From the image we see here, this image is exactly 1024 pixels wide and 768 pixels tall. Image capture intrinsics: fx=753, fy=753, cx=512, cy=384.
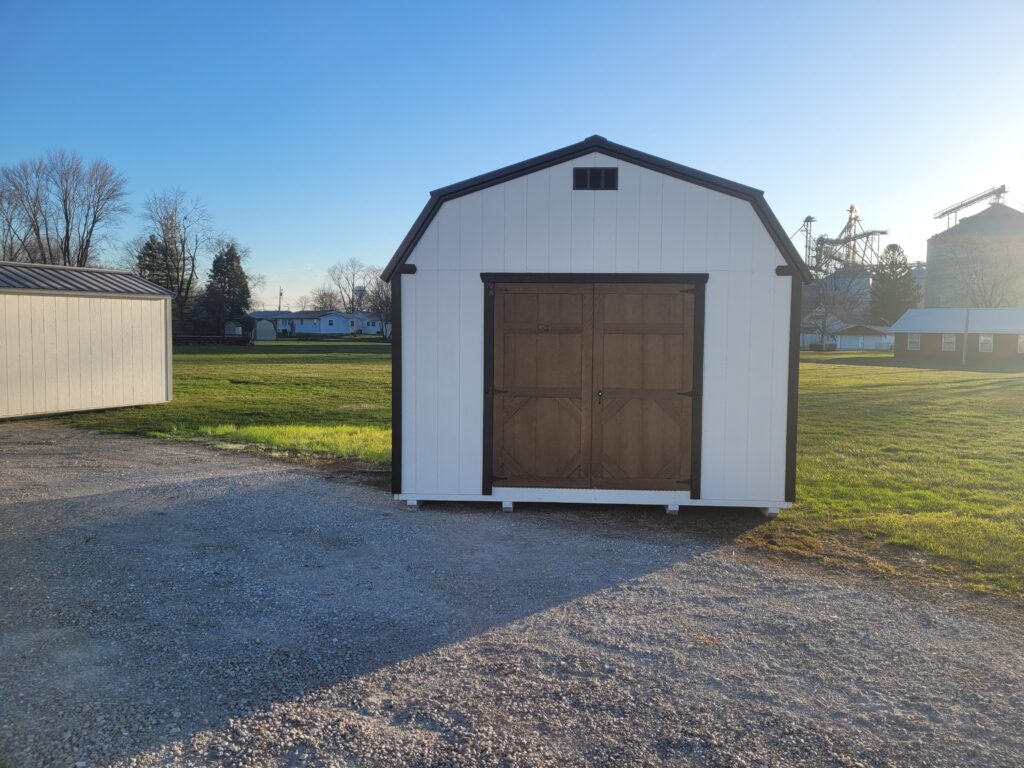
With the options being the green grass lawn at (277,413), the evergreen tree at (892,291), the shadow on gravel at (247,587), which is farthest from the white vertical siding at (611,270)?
the evergreen tree at (892,291)

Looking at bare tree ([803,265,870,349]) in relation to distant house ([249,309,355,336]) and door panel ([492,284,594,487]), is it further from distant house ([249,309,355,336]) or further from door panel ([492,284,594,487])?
door panel ([492,284,594,487])

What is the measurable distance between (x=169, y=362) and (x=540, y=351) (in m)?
13.1

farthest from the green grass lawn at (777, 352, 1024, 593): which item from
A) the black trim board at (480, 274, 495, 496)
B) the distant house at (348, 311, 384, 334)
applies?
the distant house at (348, 311, 384, 334)

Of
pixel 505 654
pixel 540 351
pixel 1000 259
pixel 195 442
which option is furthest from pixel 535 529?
pixel 1000 259

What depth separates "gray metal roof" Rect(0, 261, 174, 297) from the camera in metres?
14.3

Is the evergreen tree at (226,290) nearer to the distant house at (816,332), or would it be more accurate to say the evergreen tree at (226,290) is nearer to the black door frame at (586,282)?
the distant house at (816,332)

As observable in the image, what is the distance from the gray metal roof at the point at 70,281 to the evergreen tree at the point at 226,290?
42910mm

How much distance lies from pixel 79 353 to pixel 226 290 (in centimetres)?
4741

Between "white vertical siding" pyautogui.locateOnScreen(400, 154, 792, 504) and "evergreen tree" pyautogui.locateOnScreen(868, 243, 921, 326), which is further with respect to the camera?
"evergreen tree" pyautogui.locateOnScreen(868, 243, 921, 326)

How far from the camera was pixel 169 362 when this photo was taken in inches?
693

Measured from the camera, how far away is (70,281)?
602 inches

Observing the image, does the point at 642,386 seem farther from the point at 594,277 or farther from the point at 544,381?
the point at 594,277

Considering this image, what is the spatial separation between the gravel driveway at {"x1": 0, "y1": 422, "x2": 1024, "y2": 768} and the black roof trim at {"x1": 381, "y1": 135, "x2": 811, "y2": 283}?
2709 mm

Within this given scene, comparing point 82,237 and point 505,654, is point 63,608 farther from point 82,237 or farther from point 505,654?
point 82,237
